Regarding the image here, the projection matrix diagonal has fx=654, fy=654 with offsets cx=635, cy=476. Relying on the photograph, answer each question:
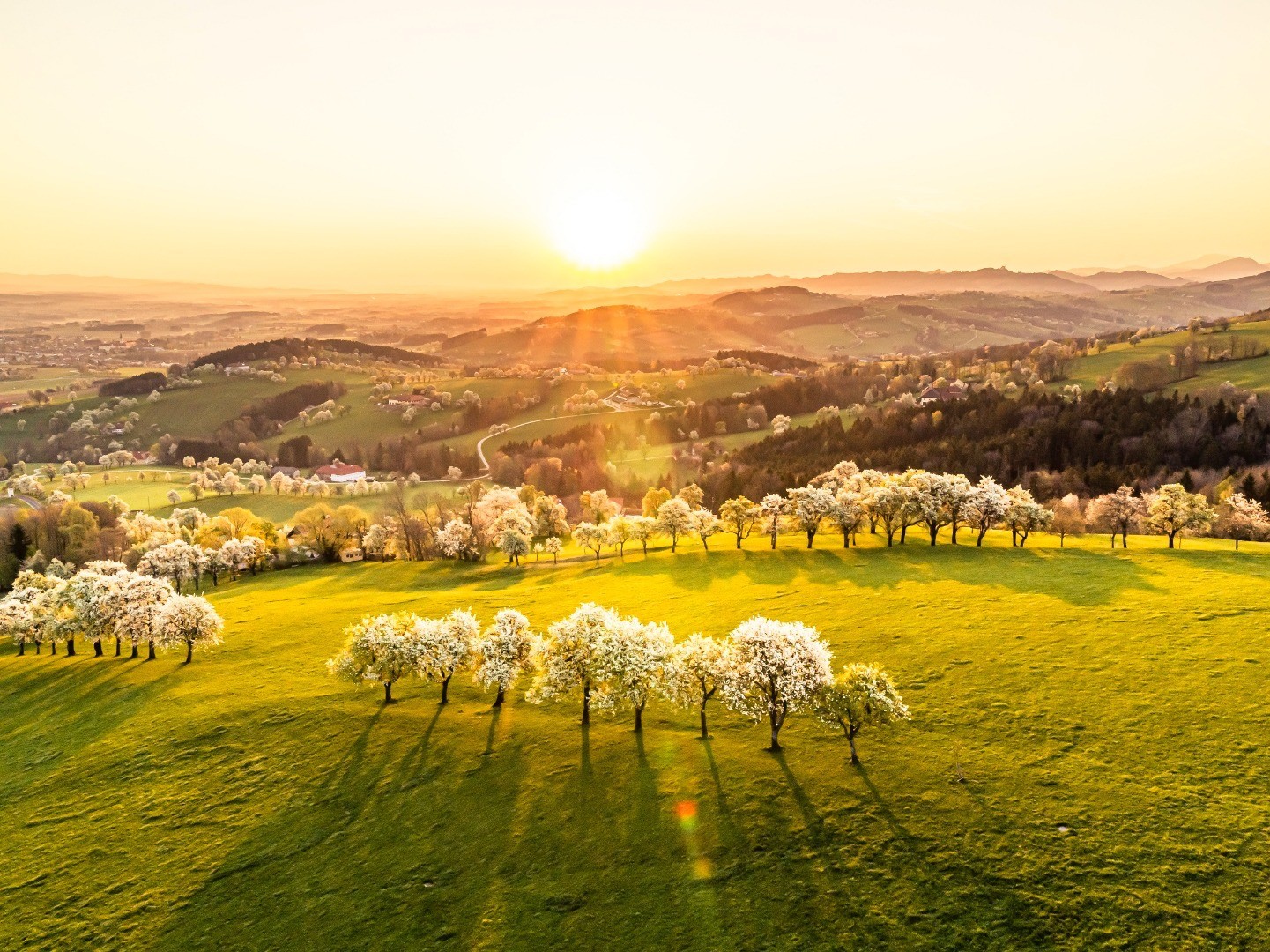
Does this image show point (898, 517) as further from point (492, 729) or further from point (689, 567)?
point (492, 729)

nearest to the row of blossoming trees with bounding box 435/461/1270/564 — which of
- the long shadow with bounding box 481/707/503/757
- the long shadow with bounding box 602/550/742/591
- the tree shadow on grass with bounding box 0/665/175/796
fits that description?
the long shadow with bounding box 602/550/742/591

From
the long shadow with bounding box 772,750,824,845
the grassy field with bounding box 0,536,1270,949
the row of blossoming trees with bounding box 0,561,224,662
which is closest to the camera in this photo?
the grassy field with bounding box 0,536,1270,949

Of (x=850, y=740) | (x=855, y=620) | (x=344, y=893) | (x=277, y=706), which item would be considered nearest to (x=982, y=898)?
(x=850, y=740)

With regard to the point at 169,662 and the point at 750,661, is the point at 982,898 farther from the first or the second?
the point at 169,662

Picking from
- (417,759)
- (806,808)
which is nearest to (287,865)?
(417,759)

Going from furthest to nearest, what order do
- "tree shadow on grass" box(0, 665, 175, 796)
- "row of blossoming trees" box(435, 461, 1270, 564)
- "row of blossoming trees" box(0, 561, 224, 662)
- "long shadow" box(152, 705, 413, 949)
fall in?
"row of blossoming trees" box(435, 461, 1270, 564)
"row of blossoming trees" box(0, 561, 224, 662)
"tree shadow on grass" box(0, 665, 175, 796)
"long shadow" box(152, 705, 413, 949)

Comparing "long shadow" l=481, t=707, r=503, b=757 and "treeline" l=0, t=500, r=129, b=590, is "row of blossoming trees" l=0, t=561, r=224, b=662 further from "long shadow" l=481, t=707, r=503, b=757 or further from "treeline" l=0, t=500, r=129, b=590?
"treeline" l=0, t=500, r=129, b=590
